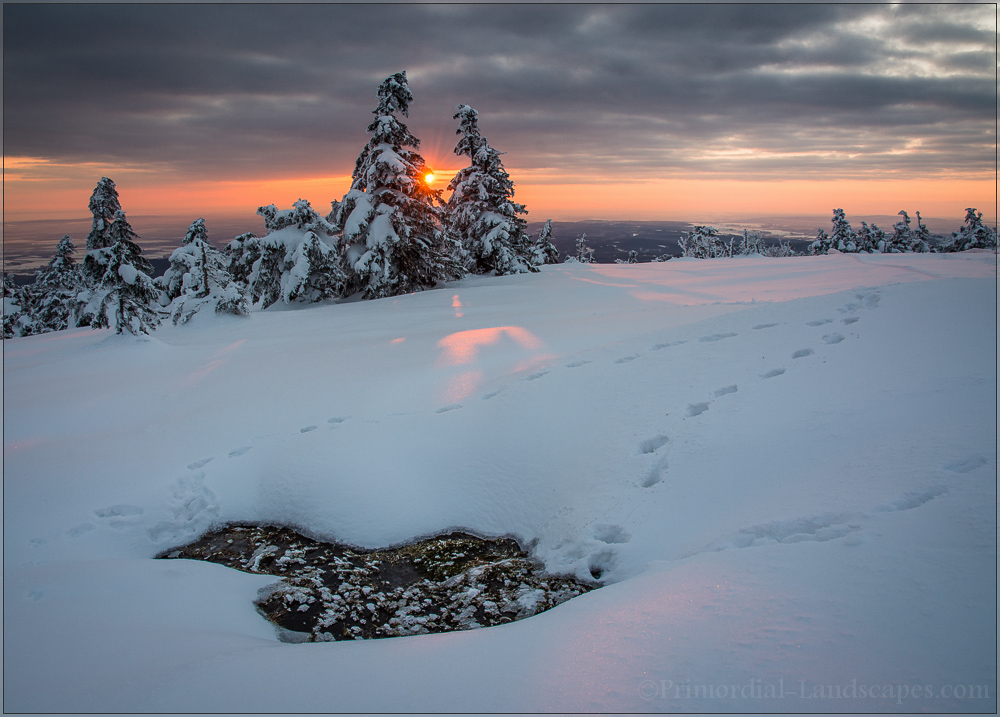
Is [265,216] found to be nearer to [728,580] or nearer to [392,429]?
[392,429]

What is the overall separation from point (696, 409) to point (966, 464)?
107 inches

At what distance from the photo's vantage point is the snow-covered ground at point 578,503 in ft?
9.22

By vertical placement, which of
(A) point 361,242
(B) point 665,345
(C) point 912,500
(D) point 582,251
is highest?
(D) point 582,251

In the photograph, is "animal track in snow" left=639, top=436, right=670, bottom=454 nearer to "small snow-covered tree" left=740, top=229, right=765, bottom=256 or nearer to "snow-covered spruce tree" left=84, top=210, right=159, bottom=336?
"snow-covered spruce tree" left=84, top=210, right=159, bottom=336

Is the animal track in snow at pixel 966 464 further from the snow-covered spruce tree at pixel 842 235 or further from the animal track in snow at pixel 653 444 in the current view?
the snow-covered spruce tree at pixel 842 235

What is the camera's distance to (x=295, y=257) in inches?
850

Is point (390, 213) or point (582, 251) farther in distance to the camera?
point (582, 251)

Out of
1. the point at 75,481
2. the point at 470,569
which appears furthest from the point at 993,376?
the point at 75,481

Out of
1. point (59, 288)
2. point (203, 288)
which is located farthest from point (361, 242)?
point (59, 288)

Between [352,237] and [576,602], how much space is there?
68.6 ft

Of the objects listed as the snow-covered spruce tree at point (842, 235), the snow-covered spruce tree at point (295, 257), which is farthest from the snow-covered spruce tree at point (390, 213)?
the snow-covered spruce tree at point (842, 235)

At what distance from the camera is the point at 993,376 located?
5047 millimetres

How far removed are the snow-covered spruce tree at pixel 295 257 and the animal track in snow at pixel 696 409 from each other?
64.3 feet

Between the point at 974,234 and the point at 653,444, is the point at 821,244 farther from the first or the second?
the point at 653,444
